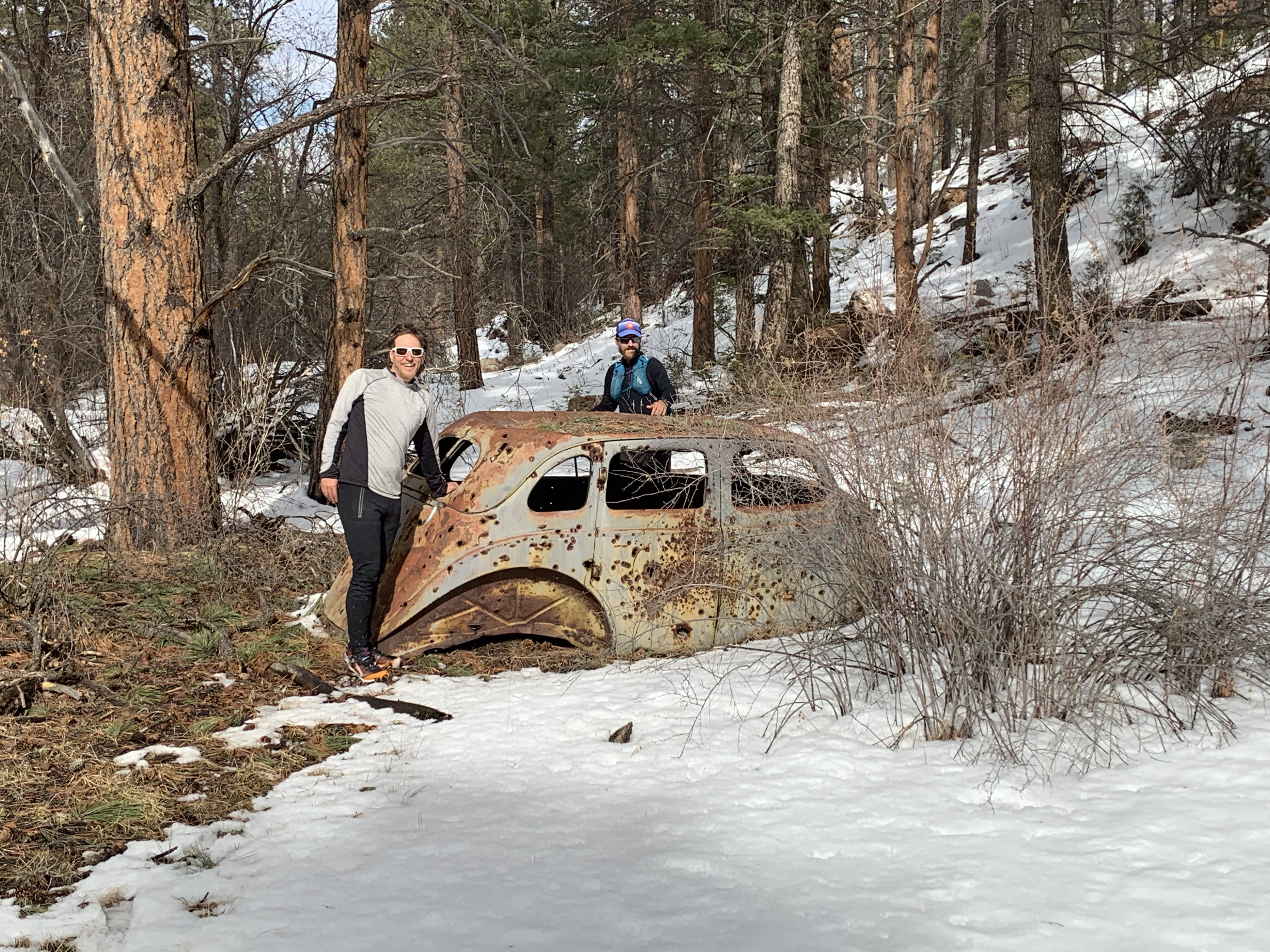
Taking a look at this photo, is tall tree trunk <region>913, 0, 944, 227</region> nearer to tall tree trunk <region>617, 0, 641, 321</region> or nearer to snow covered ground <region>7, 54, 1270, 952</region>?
tall tree trunk <region>617, 0, 641, 321</region>

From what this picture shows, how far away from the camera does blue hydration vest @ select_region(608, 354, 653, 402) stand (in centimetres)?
729

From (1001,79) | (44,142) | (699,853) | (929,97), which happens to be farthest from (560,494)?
(1001,79)

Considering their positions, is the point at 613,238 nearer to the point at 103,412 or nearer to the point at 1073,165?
the point at 1073,165

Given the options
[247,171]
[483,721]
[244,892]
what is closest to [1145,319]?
[483,721]

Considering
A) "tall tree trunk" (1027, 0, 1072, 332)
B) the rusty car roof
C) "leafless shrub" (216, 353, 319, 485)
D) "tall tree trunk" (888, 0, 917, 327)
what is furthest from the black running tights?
"tall tree trunk" (1027, 0, 1072, 332)

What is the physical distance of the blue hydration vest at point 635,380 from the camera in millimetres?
7289

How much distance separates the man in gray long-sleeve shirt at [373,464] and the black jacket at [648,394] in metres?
1.83

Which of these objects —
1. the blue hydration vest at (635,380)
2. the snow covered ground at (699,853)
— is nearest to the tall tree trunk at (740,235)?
the blue hydration vest at (635,380)

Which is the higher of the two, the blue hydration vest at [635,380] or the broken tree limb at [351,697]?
the blue hydration vest at [635,380]

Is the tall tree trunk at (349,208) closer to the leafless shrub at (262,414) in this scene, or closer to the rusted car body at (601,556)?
the leafless shrub at (262,414)

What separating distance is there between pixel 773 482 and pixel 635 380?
6.97 feet

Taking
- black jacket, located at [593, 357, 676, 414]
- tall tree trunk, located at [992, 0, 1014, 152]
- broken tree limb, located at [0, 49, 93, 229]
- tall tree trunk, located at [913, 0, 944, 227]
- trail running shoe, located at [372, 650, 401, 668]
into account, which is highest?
tall tree trunk, located at [992, 0, 1014, 152]

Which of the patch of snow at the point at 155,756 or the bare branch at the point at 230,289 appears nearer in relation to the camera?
the patch of snow at the point at 155,756

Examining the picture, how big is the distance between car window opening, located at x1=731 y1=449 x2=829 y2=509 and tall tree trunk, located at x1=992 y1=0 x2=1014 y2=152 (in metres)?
9.33
